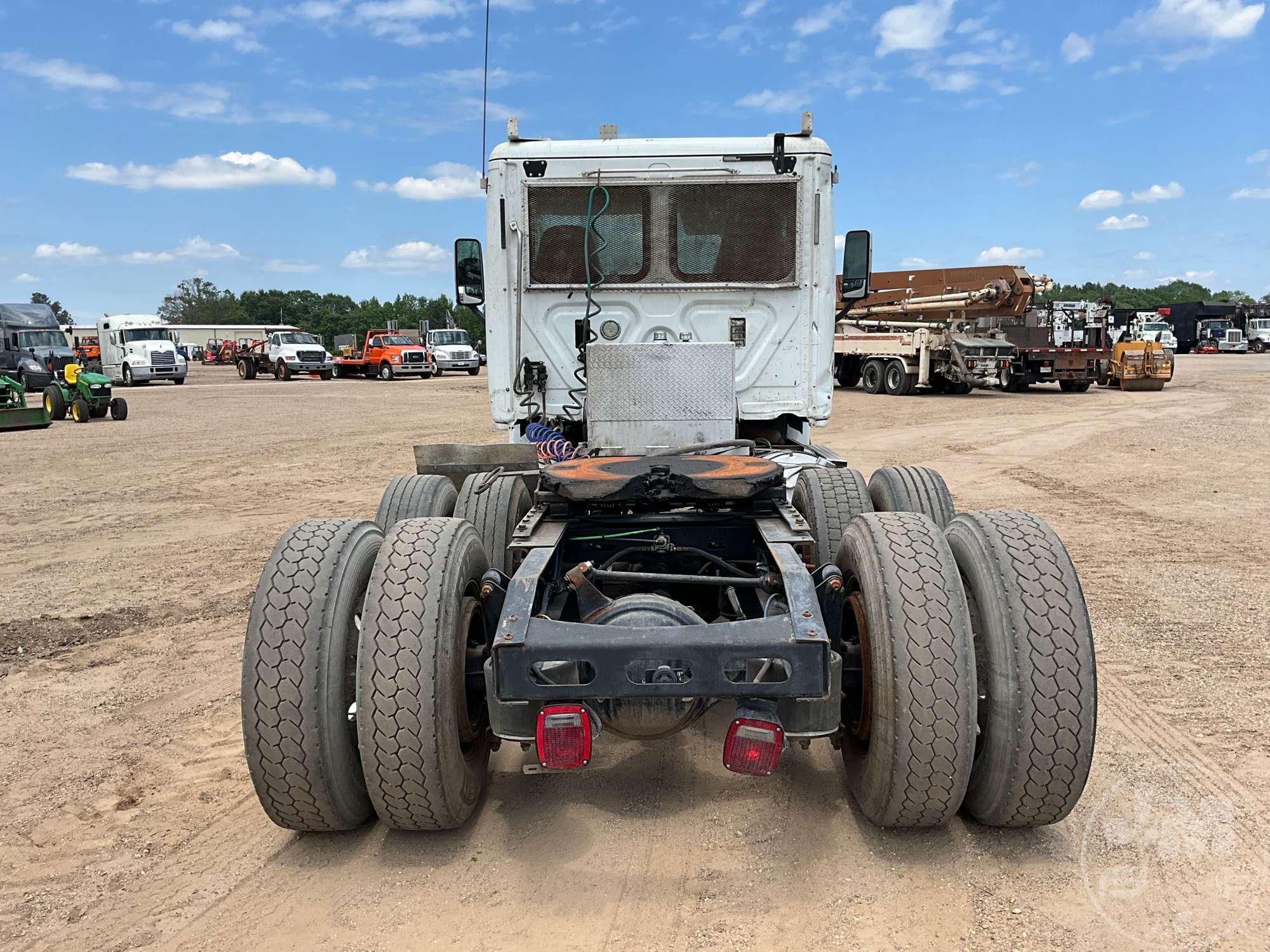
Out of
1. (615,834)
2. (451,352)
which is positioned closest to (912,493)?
(615,834)

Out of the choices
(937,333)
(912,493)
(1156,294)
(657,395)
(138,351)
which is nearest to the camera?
(912,493)

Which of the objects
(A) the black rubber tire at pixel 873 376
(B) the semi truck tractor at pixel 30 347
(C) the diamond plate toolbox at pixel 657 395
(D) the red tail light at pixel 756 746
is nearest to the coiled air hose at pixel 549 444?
(C) the diamond plate toolbox at pixel 657 395

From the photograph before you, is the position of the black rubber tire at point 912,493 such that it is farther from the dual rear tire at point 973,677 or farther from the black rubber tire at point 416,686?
the black rubber tire at point 416,686

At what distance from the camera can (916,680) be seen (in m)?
2.89

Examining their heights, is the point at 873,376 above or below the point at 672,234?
below

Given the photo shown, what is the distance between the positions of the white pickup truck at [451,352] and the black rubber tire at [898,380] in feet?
60.9

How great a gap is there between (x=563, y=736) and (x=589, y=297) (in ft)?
11.9

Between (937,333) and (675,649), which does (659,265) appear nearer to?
(675,649)

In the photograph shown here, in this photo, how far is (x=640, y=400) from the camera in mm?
5535

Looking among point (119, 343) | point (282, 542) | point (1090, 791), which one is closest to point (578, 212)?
point (282, 542)

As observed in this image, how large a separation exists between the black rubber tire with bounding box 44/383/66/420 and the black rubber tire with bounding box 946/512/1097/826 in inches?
836

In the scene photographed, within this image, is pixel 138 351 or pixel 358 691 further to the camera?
pixel 138 351

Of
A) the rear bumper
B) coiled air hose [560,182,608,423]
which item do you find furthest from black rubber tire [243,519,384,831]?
coiled air hose [560,182,608,423]

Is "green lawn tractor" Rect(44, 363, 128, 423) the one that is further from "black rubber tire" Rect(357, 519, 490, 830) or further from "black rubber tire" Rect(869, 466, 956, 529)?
"black rubber tire" Rect(357, 519, 490, 830)
